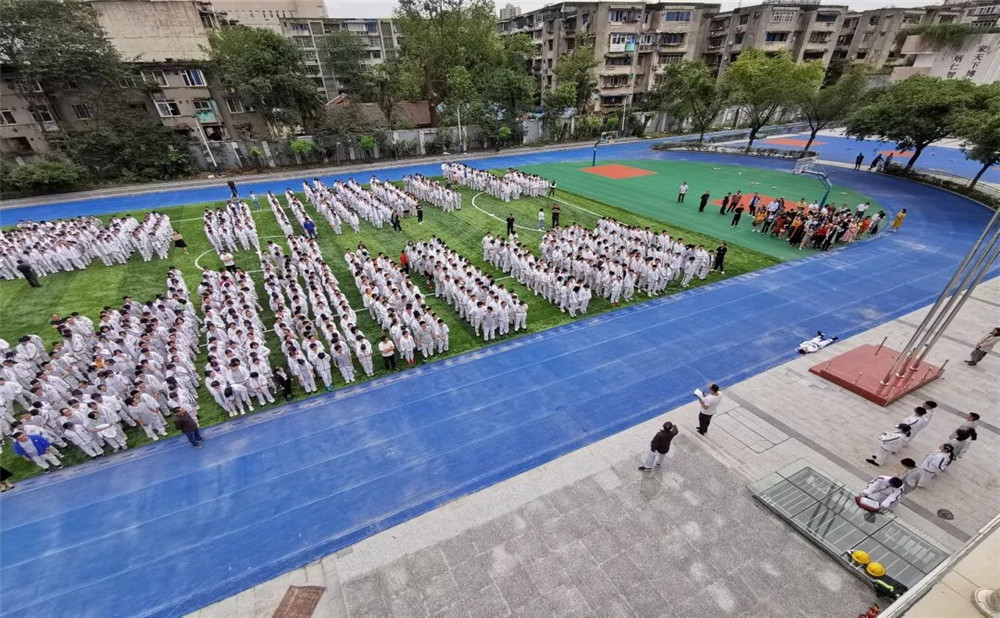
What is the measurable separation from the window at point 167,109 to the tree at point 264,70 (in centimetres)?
385

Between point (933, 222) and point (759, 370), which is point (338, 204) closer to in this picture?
point (759, 370)

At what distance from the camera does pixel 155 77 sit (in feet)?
94.7

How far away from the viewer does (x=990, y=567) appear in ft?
14.9

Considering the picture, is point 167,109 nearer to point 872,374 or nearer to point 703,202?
point 703,202

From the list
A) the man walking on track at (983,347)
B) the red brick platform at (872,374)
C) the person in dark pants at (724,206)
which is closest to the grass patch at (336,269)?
the person in dark pants at (724,206)

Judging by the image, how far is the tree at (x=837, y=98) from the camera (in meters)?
28.8

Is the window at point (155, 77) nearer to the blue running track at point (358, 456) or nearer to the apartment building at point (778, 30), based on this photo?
the blue running track at point (358, 456)

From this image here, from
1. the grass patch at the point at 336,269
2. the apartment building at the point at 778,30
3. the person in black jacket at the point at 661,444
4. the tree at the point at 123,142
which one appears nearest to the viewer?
the person in black jacket at the point at 661,444

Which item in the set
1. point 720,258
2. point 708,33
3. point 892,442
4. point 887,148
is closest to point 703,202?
point 720,258

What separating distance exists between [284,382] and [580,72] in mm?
41102

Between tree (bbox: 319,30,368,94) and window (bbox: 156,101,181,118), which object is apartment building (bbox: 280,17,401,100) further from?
window (bbox: 156,101,181,118)

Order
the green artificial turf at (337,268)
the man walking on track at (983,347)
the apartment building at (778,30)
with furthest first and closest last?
the apartment building at (778,30) → the green artificial turf at (337,268) → the man walking on track at (983,347)

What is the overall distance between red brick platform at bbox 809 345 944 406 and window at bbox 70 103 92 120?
133 ft

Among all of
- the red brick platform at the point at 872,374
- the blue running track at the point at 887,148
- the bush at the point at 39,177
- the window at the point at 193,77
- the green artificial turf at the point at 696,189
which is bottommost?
the blue running track at the point at 887,148
